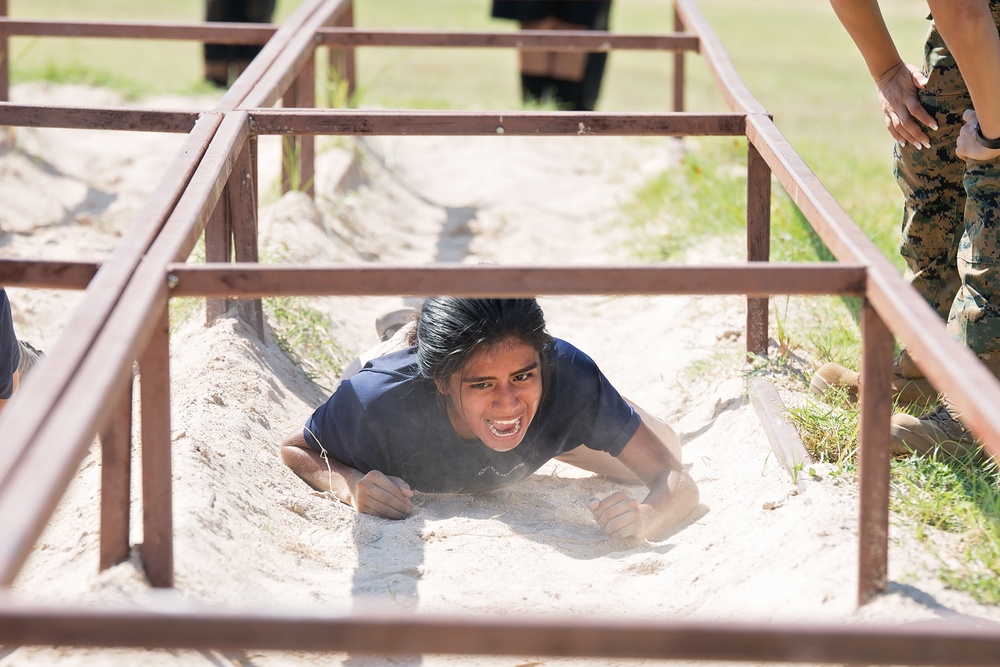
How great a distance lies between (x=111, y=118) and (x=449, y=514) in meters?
1.36

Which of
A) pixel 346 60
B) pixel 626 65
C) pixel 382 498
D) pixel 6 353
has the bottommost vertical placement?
pixel 382 498

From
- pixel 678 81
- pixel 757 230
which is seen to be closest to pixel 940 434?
pixel 757 230

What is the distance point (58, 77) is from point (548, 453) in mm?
4721

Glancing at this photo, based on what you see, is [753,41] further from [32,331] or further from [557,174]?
[32,331]

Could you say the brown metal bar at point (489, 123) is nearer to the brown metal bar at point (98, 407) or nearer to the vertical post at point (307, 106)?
the brown metal bar at point (98, 407)

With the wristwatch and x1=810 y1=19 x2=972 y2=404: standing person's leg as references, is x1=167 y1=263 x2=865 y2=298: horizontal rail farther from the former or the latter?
x1=810 y1=19 x2=972 y2=404: standing person's leg

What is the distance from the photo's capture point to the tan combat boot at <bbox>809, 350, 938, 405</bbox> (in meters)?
3.11

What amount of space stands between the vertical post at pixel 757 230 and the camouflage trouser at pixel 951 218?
377 mm

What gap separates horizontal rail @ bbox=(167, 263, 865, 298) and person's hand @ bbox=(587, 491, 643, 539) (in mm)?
824

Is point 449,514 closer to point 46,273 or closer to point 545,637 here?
point 46,273

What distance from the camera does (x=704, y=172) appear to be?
5.46 m

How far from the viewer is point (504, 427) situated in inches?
109

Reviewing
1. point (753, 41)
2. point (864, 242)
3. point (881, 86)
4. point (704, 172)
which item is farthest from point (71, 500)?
point (753, 41)

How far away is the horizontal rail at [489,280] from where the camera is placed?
6.59ft
